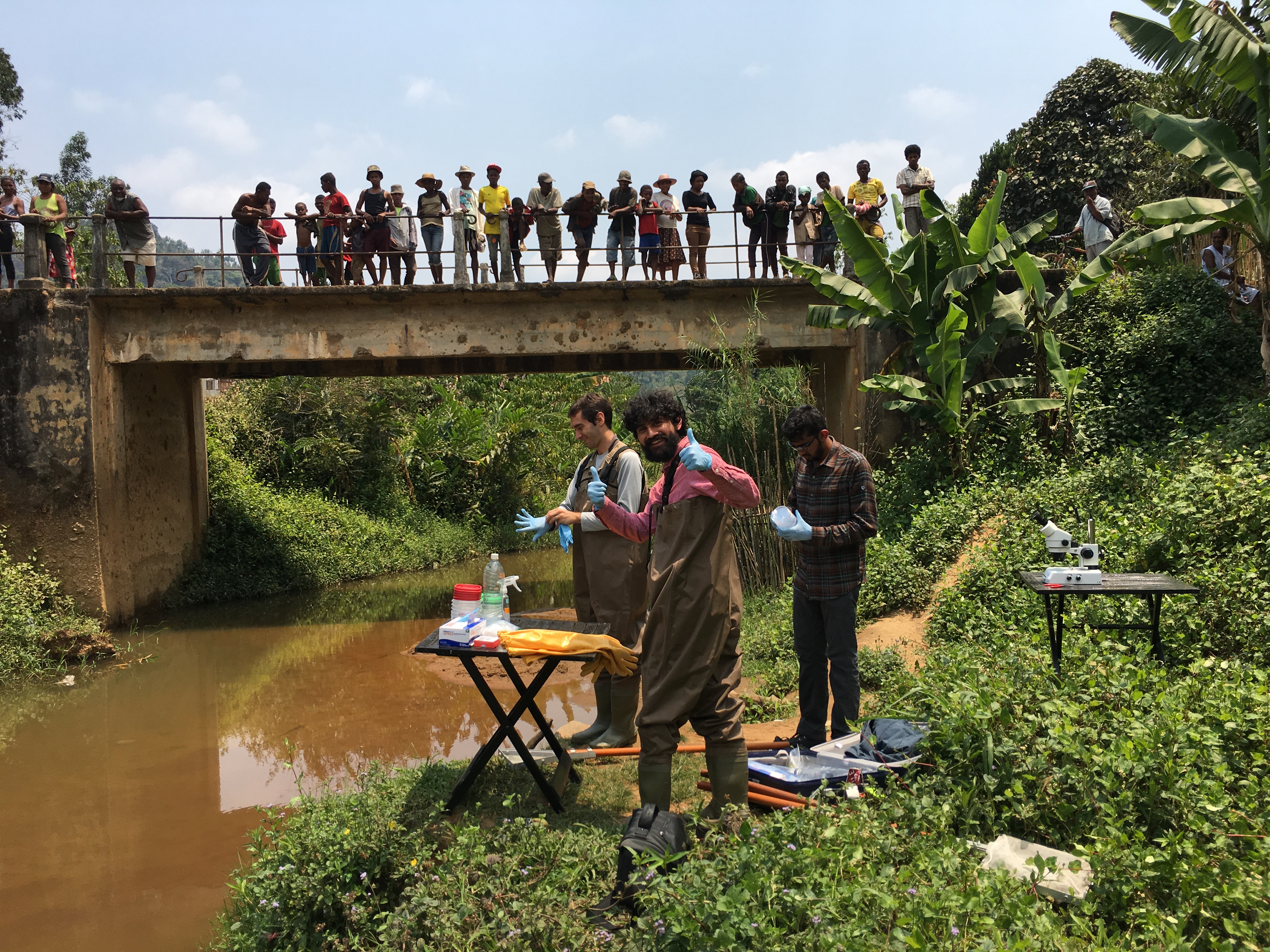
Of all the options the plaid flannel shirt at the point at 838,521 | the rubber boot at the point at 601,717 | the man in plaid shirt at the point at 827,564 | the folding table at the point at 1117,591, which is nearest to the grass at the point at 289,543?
the rubber boot at the point at 601,717

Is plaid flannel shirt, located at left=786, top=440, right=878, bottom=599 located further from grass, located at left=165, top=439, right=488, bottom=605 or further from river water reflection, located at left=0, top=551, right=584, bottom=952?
grass, located at left=165, top=439, right=488, bottom=605

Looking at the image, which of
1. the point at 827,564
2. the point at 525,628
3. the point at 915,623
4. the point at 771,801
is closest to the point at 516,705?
the point at 525,628

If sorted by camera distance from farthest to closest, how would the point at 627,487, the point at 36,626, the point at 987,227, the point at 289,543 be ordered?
the point at 289,543 → the point at 36,626 → the point at 987,227 → the point at 627,487

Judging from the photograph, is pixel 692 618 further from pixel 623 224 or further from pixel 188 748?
pixel 623 224

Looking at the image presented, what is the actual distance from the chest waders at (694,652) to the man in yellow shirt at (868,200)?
26.9 ft

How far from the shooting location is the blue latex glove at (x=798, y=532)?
4.38 meters

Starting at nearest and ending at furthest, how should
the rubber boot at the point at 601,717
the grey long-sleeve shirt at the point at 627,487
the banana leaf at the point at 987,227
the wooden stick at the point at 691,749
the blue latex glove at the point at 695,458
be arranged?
the blue latex glove at the point at 695,458, the grey long-sleeve shirt at the point at 627,487, the wooden stick at the point at 691,749, the rubber boot at the point at 601,717, the banana leaf at the point at 987,227

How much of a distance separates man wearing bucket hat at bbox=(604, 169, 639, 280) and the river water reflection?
5084 mm

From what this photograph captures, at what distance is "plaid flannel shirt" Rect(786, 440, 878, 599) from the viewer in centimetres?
458

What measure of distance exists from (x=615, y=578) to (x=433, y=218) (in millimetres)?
7382

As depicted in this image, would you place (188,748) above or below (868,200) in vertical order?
below

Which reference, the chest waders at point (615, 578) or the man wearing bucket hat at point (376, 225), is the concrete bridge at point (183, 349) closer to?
the man wearing bucket hat at point (376, 225)

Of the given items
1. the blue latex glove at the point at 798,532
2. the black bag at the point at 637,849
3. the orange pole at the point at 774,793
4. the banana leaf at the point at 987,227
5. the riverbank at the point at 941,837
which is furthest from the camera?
the banana leaf at the point at 987,227

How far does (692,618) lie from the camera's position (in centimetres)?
358
